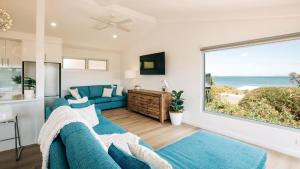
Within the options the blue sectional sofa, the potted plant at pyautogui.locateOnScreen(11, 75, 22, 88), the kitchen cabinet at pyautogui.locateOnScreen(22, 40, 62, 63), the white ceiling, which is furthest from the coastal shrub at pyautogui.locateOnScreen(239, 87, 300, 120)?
the potted plant at pyautogui.locateOnScreen(11, 75, 22, 88)

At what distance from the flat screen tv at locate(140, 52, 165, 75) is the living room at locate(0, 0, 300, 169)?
0.09 metres

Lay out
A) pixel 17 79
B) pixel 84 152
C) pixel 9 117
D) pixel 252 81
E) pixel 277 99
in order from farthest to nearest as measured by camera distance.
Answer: pixel 17 79
pixel 252 81
pixel 277 99
pixel 9 117
pixel 84 152

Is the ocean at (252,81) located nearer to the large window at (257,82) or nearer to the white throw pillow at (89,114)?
the large window at (257,82)

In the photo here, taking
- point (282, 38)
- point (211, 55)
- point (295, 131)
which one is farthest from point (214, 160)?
point (211, 55)

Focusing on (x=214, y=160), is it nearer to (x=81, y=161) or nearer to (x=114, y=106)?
(x=81, y=161)

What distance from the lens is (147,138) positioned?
3.28 meters

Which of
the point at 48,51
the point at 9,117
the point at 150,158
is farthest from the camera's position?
the point at 48,51

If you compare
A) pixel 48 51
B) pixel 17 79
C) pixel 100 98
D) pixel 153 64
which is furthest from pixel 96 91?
pixel 153 64

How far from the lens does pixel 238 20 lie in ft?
10.7

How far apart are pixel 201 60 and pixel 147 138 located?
2.28 metres

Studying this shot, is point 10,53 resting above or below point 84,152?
above

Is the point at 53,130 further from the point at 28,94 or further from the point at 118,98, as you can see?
the point at 118,98

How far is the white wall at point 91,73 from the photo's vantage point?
590cm

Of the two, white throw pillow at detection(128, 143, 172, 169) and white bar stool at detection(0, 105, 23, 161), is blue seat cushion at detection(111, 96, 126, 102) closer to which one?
white bar stool at detection(0, 105, 23, 161)
